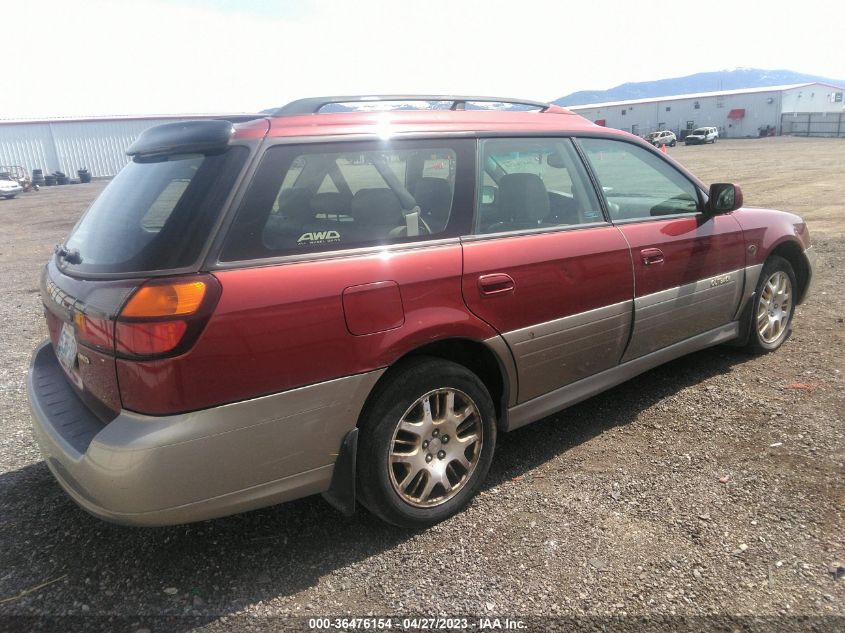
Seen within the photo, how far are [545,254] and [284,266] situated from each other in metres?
1.37

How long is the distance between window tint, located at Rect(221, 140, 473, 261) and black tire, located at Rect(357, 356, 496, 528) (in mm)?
582

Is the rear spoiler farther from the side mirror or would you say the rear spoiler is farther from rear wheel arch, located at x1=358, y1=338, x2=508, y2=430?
the side mirror

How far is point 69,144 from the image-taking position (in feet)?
143

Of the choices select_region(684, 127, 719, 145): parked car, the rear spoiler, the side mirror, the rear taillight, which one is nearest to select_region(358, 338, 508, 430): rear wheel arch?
the rear taillight

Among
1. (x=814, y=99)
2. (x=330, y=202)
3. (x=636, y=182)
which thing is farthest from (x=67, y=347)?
(x=814, y=99)

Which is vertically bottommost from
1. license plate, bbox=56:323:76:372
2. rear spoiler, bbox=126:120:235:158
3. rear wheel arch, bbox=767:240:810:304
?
rear wheel arch, bbox=767:240:810:304

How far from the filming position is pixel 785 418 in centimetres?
377

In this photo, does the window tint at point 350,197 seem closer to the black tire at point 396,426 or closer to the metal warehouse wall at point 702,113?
the black tire at point 396,426

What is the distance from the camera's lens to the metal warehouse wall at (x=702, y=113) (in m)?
69.2

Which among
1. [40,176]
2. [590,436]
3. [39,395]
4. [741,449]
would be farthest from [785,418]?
[40,176]

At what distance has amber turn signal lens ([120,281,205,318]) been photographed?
212 cm

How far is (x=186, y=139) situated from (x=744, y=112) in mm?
80468

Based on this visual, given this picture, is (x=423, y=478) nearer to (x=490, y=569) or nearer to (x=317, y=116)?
(x=490, y=569)

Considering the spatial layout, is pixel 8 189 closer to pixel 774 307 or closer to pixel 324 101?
pixel 324 101
